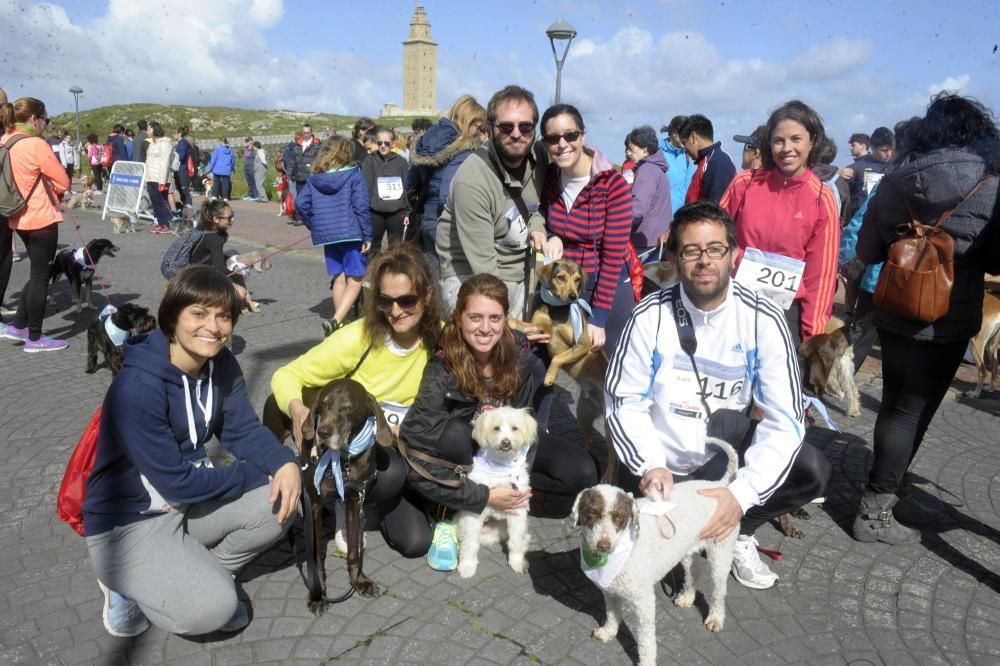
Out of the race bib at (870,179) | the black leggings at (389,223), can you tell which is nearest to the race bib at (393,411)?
the black leggings at (389,223)

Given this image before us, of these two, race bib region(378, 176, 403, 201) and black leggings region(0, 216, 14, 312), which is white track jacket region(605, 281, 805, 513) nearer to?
race bib region(378, 176, 403, 201)

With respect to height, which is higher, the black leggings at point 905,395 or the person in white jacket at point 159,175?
the person in white jacket at point 159,175

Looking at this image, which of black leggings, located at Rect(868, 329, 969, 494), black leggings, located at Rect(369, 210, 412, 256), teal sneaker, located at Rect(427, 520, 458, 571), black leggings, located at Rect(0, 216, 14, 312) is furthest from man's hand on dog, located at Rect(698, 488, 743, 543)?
black leggings, located at Rect(0, 216, 14, 312)

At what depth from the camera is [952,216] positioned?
340 centimetres

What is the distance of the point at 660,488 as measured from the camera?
290 cm

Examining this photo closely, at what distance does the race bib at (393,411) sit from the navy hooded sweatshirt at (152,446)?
871 mm

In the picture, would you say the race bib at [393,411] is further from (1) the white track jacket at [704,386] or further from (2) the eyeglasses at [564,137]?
(2) the eyeglasses at [564,137]

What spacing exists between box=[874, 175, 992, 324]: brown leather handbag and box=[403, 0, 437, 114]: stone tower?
396 ft

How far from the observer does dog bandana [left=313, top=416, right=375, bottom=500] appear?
3172 millimetres

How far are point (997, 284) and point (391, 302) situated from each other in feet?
22.3

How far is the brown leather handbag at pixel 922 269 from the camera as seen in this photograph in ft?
11.1

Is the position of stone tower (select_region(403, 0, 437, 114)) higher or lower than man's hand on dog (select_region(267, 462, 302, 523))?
higher

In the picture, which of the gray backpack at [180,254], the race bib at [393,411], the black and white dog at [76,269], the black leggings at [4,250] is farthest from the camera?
the black and white dog at [76,269]

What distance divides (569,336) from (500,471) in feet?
4.57
